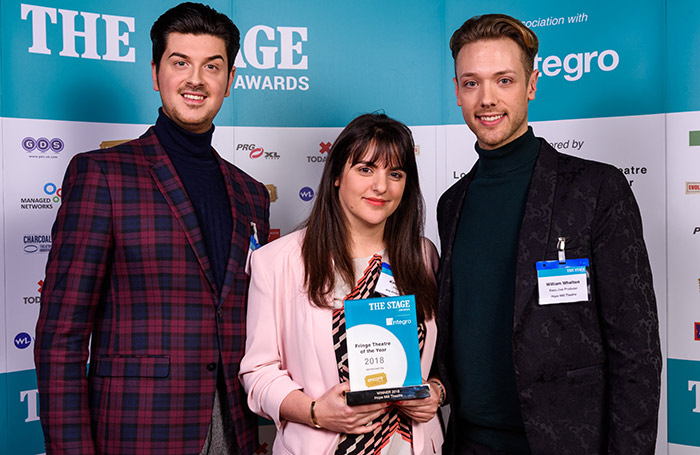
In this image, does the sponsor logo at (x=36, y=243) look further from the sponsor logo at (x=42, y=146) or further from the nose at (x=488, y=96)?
the nose at (x=488, y=96)

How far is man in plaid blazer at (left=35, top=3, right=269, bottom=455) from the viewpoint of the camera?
2.01m

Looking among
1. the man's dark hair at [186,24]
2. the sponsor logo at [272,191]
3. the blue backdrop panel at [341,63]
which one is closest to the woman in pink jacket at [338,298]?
the man's dark hair at [186,24]

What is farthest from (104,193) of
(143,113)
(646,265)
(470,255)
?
(646,265)

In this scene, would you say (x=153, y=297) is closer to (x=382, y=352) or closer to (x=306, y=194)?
(x=382, y=352)

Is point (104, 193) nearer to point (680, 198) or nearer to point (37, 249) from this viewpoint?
point (37, 249)

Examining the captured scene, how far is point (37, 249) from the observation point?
318 cm

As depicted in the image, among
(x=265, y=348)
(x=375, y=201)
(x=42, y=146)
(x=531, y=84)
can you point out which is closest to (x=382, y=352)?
(x=265, y=348)

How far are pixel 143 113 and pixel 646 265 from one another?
282 cm

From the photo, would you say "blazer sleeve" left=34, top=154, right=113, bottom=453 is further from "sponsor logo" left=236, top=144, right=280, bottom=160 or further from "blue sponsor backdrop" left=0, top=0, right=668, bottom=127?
"sponsor logo" left=236, top=144, right=280, bottom=160

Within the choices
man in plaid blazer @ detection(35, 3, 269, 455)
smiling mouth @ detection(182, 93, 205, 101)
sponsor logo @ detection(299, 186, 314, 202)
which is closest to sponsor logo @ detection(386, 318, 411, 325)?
man in plaid blazer @ detection(35, 3, 269, 455)

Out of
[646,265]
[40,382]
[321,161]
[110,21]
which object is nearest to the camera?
[646,265]

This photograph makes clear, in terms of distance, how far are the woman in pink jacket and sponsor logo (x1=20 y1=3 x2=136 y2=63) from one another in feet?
6.11

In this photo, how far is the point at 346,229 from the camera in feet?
7.47

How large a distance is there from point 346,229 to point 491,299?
61 cm
